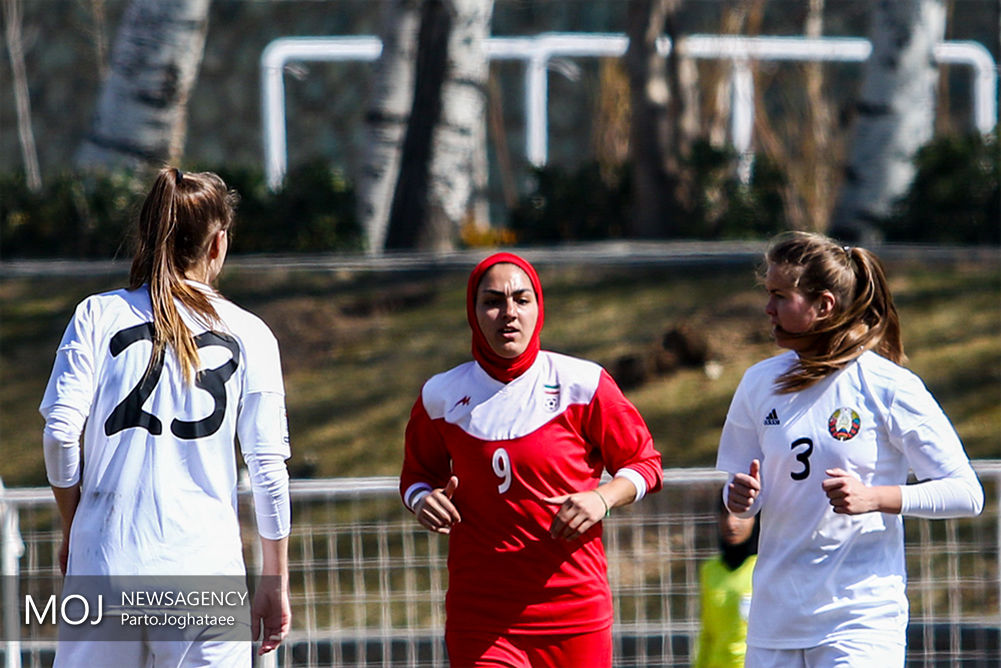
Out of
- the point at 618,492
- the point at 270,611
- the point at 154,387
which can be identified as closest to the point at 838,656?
the point at 618,492

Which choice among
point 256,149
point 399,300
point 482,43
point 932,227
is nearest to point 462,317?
point 399,300

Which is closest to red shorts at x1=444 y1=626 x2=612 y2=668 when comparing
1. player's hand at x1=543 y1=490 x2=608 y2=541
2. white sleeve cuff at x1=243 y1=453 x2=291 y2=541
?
player's hand at x1=543 y1=490 x2=608 y2=541

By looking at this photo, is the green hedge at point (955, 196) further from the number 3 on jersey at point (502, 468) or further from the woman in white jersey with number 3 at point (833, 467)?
the number 3 on jersey at point (502, 468)

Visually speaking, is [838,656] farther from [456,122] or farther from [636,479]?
[456,122]

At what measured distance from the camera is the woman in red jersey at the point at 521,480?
149 inches

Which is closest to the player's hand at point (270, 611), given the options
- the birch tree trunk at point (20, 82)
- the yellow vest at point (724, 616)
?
the yellow vest at point (724, 616)

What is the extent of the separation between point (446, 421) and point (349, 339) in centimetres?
586

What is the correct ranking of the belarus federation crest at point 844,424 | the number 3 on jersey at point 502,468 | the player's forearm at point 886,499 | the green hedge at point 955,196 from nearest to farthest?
1. the player's forearm at point 886,499
2. the belarus federation crest at point 844,424
3. the number 3 on jersey at point 502,468
4. the green hedge at point 955,196

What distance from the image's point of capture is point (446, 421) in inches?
155

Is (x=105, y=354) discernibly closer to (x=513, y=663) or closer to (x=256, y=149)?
(x=513, y=663)

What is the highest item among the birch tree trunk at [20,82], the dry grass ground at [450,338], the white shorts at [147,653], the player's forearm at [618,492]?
the birch tree trunk at [20,82]

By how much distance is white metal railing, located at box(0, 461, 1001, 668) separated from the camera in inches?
211

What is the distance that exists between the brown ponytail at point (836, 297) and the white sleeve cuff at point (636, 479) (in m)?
0.48

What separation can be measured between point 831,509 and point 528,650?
955 mm
